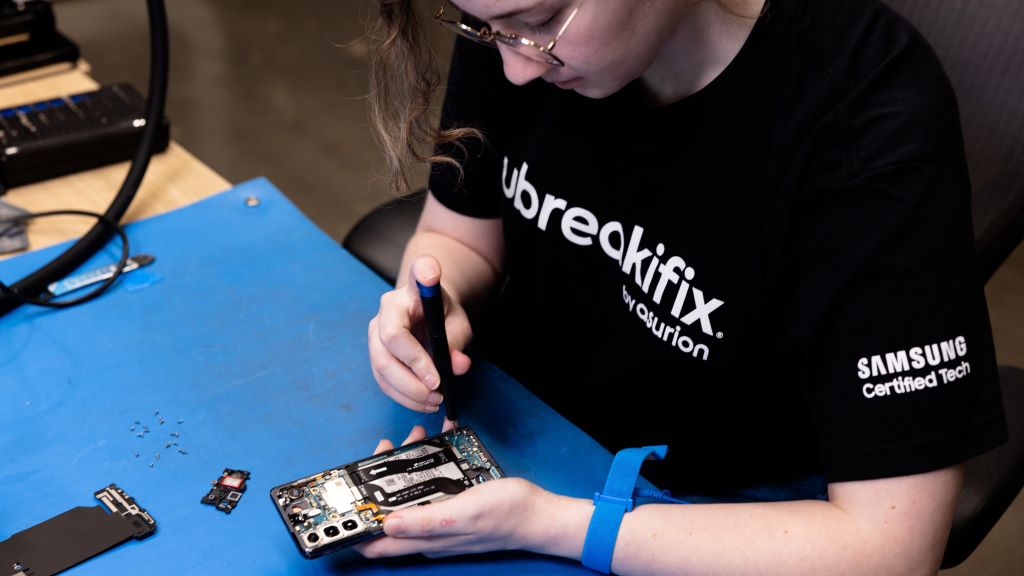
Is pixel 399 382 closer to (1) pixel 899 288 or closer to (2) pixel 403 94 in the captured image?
(2) pixel 403 94

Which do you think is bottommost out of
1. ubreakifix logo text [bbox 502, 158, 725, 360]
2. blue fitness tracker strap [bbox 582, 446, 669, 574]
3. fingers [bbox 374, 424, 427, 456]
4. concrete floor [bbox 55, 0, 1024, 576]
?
concrete floor [bbox 55, 0, 1024, 576]

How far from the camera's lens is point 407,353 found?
2.81 ft

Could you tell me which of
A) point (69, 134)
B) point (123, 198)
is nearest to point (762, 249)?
→ point (123, 198)

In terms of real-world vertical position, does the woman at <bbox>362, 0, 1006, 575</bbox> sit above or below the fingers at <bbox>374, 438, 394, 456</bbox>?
above

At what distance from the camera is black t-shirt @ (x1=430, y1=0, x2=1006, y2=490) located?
72 centimetres

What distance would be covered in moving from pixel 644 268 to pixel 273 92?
2.51 meters

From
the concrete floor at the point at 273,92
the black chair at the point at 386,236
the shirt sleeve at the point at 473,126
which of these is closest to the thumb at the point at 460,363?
the shirt sleeve at the point at 473,126

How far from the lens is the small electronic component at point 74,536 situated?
735 mm

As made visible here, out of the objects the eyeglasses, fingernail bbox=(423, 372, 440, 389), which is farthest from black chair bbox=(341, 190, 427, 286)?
the eyeglasses

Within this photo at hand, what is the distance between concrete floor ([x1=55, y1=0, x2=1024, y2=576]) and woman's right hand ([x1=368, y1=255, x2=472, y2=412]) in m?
1.44

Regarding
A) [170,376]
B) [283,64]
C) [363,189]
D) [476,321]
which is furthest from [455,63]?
[283,64]

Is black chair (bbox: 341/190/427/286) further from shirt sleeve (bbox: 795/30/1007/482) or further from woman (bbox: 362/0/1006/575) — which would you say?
shirt sleeve (bbox: 795/30/1007/482)

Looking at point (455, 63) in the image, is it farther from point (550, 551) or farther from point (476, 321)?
point (550, 551)

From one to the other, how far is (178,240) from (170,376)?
24cm
